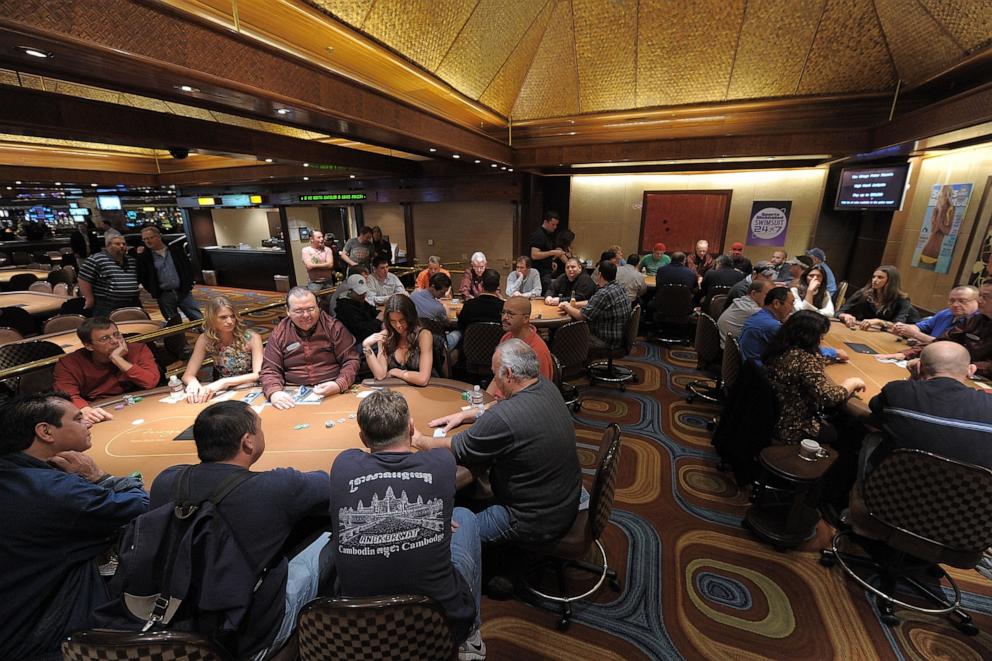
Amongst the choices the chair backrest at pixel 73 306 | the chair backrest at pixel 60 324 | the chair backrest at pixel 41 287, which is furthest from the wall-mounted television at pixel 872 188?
the chair backrest at pixel 41 287

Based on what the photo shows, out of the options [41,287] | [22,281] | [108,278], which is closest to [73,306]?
[108,278]

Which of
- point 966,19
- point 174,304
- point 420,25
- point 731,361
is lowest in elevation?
point 174,304

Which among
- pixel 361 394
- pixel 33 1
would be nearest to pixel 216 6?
pixel 33 1

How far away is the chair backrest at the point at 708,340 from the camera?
4.41 metres

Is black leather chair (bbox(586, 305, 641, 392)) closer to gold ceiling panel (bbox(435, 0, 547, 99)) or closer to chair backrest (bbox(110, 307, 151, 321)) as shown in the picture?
gold ceiling panel (bbox(435, 0, 547, 99))

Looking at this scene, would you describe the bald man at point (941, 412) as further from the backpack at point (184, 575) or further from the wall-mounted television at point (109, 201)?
the wall-mounted television at point (109, 201)

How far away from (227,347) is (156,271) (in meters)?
3.77

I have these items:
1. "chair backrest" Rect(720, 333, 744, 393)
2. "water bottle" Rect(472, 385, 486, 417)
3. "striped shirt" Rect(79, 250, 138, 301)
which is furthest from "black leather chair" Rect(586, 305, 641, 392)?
"striped shirt" Rect(79, 250, 138, 301)

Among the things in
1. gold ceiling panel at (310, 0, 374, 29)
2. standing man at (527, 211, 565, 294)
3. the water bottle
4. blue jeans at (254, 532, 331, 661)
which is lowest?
blue jeans at (254, 532, 331, 661)

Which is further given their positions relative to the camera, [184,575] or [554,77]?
[554,77]

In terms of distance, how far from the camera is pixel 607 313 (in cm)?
470

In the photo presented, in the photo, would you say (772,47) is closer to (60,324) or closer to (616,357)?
(616,357)

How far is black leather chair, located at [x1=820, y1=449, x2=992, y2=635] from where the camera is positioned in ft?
6.19

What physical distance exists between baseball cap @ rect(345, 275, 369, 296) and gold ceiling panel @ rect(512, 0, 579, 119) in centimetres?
321
